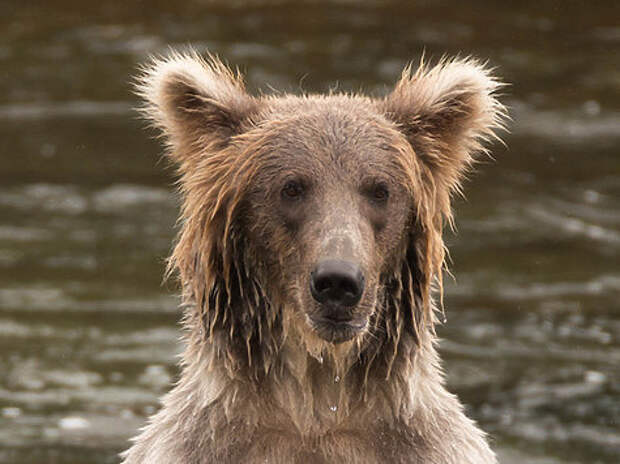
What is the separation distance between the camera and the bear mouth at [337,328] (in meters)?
5.44

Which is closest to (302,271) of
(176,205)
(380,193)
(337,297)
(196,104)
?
(337,297)

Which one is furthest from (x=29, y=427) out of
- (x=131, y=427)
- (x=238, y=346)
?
(x=238, y=346)

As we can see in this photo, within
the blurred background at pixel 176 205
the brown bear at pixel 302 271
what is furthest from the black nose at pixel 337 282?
the blurred background at pixel 176 205

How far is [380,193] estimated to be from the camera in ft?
18.8

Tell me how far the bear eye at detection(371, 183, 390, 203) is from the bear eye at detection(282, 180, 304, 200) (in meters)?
0.30

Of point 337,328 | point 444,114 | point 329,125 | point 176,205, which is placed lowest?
point 337,328

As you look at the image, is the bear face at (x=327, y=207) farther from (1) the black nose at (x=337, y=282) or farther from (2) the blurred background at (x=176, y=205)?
(2) the blurred background at (x=176, y=205)

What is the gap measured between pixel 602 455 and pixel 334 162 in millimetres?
4834

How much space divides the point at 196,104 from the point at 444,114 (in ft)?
3.51

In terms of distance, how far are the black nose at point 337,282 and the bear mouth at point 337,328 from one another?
0.09 meters

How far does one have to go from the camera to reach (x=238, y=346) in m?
5.86

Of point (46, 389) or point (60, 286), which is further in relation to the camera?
point (60, 286)

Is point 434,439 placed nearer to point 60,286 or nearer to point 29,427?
point 29,427

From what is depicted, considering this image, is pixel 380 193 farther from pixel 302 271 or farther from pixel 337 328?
pixel 337 328
